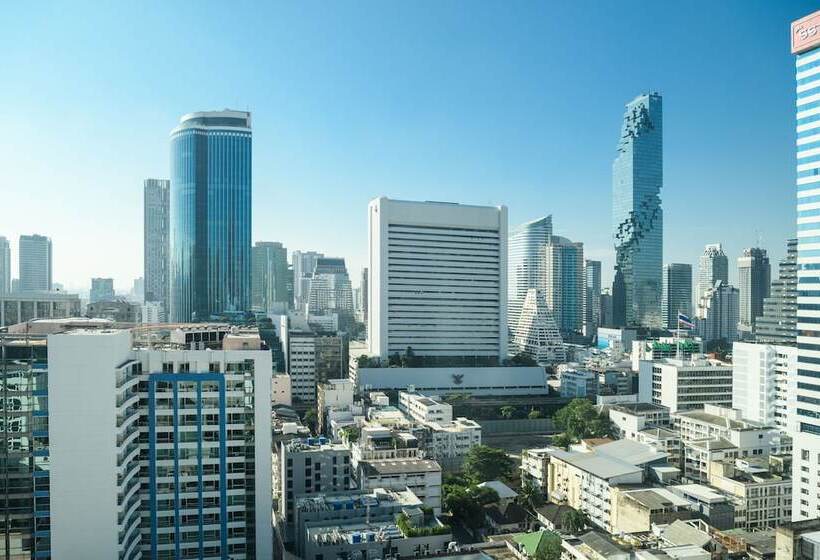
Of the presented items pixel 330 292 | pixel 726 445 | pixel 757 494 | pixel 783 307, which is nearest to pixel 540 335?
pixel 783 307

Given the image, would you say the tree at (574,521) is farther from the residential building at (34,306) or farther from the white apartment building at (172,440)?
the residential building at (34,306)

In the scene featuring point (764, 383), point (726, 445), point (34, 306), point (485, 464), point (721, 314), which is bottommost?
point (485, 464)

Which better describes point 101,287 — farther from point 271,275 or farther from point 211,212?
point 211,212

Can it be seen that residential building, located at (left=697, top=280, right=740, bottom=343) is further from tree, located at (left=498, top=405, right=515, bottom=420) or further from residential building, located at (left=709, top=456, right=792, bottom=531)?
residential building, located at (left=709, top=456, right=792, bottom=531)

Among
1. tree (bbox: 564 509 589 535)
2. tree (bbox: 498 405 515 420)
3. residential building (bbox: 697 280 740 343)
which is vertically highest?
residential building (bbox: 697 280 740 343)

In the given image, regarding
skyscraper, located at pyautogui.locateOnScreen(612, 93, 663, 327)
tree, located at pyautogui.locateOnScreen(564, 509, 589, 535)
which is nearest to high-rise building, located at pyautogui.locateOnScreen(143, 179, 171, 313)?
skyscraper, located at pyautogui.locateOnScreen(612, 93, 663, 327)

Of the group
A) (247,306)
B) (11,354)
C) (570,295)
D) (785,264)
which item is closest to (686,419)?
(785,264)
